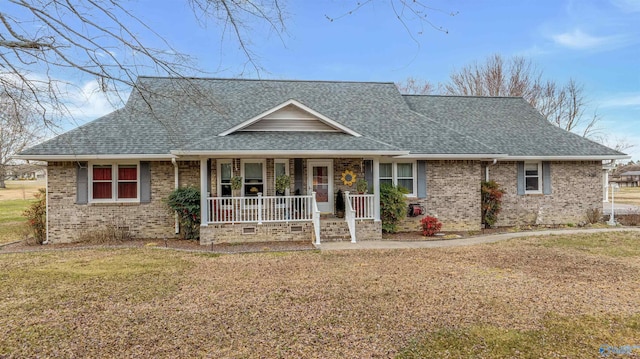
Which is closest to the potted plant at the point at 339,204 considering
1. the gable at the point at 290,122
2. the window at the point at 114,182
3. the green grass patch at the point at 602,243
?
the gable at the point at 290,122

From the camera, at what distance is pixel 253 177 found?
12.8 metres

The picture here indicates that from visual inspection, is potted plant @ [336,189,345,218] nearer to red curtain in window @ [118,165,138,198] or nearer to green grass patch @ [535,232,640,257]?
green grass patch @ [535,232,640,257]

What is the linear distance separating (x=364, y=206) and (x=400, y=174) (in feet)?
8.32

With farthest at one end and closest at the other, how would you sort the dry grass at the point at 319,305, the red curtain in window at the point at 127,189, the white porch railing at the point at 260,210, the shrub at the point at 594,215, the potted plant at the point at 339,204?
the shrub at the point at 594,215 → the potted plant at the point at 339,204 → the red curtain in window at the point at 127,189 → the white porch railing at the point at 260,210 → the dry grass at the point at 319,305

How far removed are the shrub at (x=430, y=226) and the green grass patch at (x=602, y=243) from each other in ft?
9.87

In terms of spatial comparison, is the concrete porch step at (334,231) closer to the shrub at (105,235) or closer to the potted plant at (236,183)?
the potted plant at (236,183)

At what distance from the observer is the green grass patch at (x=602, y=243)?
9430 mm

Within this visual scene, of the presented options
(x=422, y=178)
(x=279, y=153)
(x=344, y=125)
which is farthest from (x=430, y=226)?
(x=279, y=153)

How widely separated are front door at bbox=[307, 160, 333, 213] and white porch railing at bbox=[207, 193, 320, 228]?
3.16 ft

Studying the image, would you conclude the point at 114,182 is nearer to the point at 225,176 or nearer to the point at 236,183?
the point at 225,176

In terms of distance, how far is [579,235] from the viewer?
11.7m

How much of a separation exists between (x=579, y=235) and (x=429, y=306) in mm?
9220

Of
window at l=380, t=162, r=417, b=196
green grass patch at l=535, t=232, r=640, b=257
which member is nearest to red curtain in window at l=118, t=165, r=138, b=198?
window at l=380, t=162, r=417, b=196

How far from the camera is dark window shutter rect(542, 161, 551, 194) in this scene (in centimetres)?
1448
